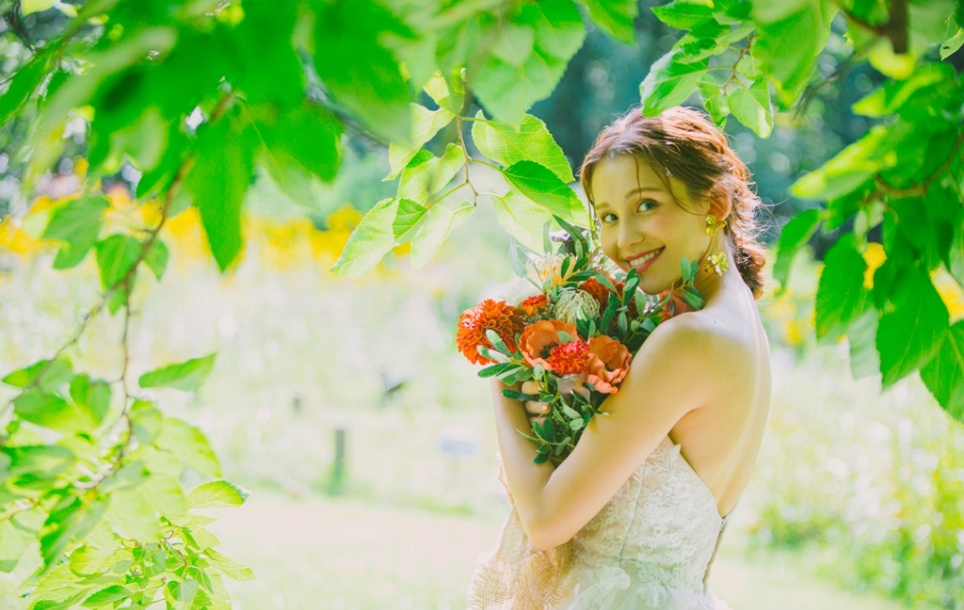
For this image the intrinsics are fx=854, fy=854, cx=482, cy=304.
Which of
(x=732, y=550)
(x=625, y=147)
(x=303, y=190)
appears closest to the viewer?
(x=303, y=190)

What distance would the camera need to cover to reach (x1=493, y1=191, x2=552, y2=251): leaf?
4.54ft

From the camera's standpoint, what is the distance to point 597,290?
1.74 m

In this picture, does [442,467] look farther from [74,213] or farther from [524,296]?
[74,213]

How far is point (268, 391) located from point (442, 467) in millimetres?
1430

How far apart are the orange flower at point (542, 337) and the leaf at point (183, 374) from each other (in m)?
0.75

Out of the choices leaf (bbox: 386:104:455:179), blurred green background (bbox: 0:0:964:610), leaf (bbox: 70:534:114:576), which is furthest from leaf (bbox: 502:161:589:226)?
blurred green background (bbox: 0:0:964:610)

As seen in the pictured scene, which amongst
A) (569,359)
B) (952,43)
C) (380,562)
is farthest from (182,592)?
(380,562)

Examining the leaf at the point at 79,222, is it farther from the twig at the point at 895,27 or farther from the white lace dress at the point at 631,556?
the white lace dress at the point at 631,556

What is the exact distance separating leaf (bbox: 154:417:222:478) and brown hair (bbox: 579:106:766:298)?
114 centimetres

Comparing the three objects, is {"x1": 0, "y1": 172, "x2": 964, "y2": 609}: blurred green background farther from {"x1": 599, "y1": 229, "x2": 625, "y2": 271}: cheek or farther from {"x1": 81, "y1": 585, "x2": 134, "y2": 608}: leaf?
{"x1": 599, "y1": 229, "x2": 625, "y2": 271}: cheek

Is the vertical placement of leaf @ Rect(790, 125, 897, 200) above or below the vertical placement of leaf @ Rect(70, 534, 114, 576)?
above

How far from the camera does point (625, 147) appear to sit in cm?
174

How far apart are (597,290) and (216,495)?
85cm

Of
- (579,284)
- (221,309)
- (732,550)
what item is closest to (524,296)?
(579,284)
